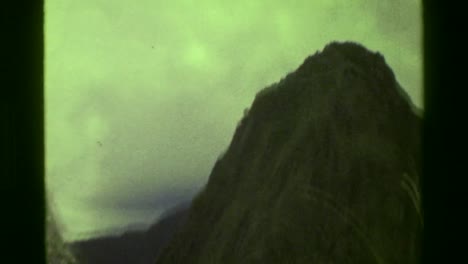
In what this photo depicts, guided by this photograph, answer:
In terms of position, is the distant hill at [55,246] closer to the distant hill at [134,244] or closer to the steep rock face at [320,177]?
the distant hill at [134,244]

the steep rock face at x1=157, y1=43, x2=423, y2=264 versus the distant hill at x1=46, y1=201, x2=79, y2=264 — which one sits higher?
the steep rock face at x1=157, y1=43, x2=423, y2=264

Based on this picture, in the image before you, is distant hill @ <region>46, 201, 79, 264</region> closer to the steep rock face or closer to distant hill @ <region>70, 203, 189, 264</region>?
distant hill @ <region>70, 203, 189, 264</region>

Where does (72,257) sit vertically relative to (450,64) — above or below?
below

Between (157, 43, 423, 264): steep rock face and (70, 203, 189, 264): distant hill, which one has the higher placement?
(157, 43, 423, 264): steep rock face

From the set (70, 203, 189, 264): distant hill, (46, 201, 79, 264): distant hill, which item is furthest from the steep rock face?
(46, 201, 79, 264): distant hill

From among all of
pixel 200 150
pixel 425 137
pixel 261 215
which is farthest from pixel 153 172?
pixel 425 137

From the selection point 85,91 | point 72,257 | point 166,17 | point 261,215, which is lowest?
point 72,257

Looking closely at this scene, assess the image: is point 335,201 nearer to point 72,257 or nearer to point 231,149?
point 231,149
